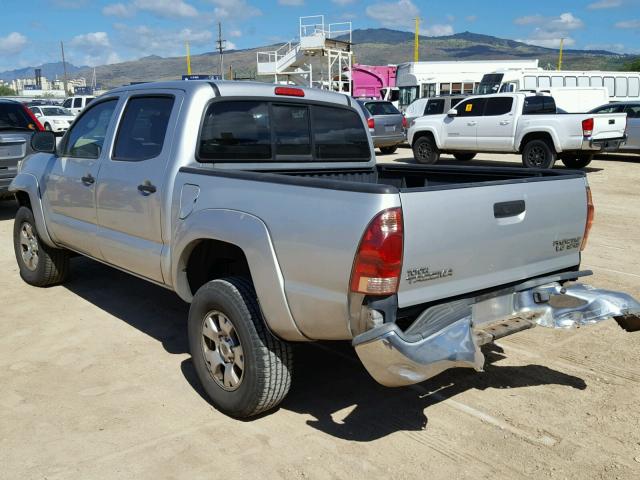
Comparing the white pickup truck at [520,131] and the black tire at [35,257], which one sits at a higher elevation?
the white pickup truck at [520,131]

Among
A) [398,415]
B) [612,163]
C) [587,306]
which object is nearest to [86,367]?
[398,415]

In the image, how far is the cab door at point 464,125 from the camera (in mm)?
17234

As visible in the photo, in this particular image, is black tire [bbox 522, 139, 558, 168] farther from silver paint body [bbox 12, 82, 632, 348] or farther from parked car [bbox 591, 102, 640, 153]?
silver paint body [bbox 12, 82, 632, 348]

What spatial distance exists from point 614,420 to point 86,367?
3.40 metres

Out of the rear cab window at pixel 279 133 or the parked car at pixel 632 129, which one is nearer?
the rear cab window at pixel 279 133

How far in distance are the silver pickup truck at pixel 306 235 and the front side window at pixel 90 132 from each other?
0.07ft

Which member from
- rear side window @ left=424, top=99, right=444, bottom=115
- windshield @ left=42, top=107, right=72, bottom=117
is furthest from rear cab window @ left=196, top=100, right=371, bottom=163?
windshield @ left=42, top=107, right=72, bottom=117

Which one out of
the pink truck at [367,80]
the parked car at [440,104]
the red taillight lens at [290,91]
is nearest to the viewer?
the red taillight lens at [290,91]

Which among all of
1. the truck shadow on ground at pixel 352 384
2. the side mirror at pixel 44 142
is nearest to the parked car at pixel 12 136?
the side mirror at pixel 44 142

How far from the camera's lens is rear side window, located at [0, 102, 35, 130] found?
9758 mm

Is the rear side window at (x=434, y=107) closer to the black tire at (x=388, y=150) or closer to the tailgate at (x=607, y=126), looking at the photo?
the black tire at (x=388, y=150)

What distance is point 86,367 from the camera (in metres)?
4.46

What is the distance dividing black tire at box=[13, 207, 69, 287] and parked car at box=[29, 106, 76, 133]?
24.2 m

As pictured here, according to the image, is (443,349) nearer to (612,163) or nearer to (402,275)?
(402,275)
